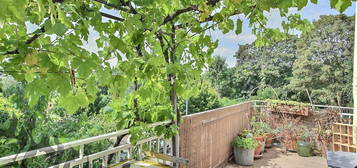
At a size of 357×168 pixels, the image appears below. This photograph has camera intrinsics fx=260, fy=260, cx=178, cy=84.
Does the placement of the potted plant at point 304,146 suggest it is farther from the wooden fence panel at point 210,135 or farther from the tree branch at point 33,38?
the tree branch at point 33,38

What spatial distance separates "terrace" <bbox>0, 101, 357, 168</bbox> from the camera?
2.40 meters

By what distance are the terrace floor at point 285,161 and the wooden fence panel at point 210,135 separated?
501mm

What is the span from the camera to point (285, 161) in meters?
5.20

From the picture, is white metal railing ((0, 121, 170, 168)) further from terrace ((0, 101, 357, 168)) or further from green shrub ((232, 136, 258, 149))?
green shrub ((232, 136, 258, 149))

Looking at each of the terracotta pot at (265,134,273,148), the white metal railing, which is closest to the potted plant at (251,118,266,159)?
the terracotta pot at (265,134,273,148)

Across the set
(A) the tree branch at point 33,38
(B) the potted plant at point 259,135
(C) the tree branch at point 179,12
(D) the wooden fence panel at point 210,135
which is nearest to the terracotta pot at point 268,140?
(B) the potted plant at point 259,135

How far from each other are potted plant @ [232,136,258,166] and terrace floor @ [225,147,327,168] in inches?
4.8

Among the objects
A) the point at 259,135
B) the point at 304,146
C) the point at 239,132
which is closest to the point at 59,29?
the point at 239,132

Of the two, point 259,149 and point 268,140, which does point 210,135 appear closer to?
point 259,149

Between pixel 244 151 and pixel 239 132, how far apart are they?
2.78ft

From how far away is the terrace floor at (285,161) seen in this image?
4875 mm

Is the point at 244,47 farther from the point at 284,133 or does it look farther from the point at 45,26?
the point at 45,26

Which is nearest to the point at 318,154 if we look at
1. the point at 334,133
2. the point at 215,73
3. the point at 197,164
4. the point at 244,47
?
the point at 334,133

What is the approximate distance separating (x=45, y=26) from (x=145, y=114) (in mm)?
1331
